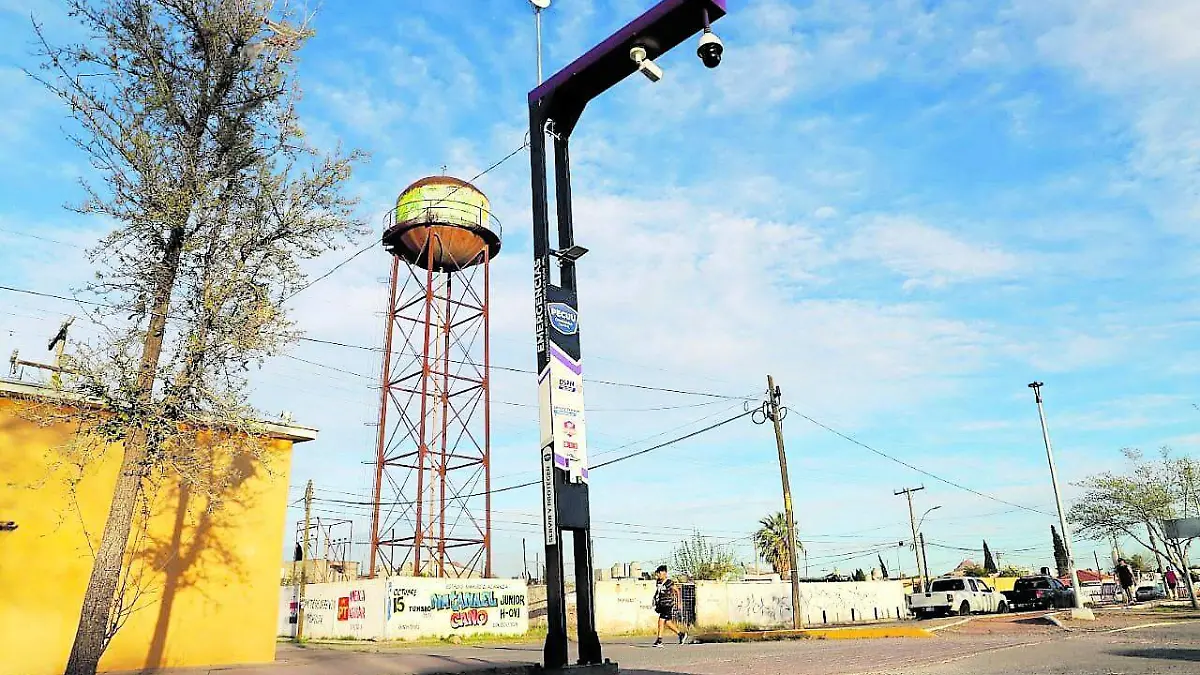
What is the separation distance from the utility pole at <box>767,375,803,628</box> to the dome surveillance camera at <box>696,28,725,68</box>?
1748 cm

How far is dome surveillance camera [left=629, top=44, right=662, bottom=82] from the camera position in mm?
7973

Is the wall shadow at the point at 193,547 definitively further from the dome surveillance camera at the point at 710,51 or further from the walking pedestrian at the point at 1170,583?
the walking pedestrian at the point at 1170,583

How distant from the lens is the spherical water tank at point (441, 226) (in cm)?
2870

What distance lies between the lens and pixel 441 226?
28.6 meters

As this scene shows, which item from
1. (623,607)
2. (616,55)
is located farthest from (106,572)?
(623,607)

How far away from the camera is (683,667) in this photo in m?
10.3

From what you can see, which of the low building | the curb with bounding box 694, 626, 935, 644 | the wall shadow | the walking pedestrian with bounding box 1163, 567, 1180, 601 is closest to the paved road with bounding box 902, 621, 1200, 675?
the curb with bounding box 694, 626, 935, 644

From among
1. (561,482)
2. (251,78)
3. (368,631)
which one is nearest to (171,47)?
(251,78)

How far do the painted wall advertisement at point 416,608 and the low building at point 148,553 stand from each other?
11890mm

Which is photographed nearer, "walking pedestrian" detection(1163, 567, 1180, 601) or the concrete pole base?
the concrete pole base

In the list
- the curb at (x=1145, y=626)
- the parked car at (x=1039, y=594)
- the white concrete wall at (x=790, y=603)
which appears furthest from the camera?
the parked car at (x=1039, y=594)

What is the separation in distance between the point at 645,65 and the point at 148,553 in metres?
10.6

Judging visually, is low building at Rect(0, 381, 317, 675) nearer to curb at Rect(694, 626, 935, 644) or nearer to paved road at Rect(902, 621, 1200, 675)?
paved road at Rect(902, 621, 1200, 675)

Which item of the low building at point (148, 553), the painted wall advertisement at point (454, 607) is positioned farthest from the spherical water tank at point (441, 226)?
the low building at point (148, 553)
